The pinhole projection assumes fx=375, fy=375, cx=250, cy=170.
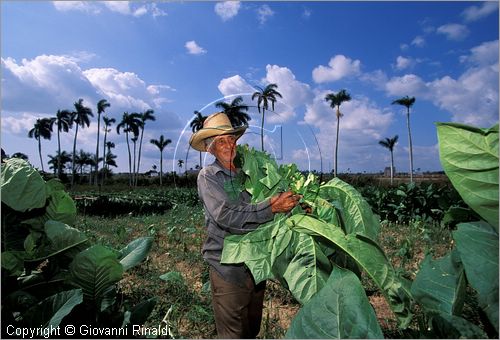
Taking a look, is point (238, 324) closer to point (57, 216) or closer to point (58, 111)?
point (57, 216)

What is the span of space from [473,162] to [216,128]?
1392mm

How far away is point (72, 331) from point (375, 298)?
4.25m

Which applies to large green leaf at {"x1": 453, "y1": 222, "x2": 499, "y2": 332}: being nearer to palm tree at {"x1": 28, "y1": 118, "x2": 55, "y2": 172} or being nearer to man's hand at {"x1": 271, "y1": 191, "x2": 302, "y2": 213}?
man's hand at {"x1": 271, "y1": 191, "x2": 302, "y2": 213}

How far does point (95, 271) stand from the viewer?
4.57 ft

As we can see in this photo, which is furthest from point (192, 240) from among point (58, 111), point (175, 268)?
point (58, 111)

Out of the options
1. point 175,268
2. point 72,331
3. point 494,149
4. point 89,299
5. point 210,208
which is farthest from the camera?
point 175,268

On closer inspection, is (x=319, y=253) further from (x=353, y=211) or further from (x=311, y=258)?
(x=353, y=211)

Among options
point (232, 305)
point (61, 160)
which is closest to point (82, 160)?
point (61, 160)

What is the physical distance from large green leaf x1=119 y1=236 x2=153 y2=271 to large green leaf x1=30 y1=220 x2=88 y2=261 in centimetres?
27

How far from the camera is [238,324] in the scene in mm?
2410

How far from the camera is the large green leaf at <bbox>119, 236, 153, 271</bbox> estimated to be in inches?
67.3

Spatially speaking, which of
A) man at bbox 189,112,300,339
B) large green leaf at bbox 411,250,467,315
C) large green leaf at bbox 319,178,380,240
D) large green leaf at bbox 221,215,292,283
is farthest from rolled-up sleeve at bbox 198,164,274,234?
large green leaf at bbox 411,250,467,315

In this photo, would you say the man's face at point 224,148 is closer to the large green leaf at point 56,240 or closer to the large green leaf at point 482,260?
the large green leaf at point 56,240

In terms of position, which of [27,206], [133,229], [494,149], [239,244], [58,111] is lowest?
[133,229]
